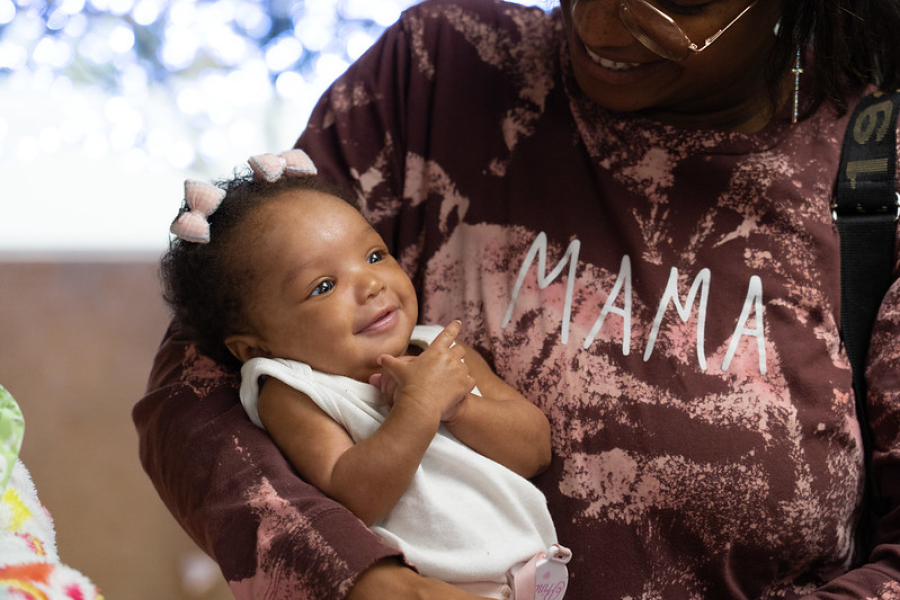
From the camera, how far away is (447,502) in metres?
1.18

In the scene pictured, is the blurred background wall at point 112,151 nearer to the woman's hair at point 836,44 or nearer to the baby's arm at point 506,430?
the woman's hair at point 836,44

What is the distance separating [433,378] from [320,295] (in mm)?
204

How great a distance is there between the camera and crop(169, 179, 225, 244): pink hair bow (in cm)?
126

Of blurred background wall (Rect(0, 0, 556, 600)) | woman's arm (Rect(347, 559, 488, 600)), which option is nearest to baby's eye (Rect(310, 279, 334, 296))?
woman's arm (Rect(347, 559, 488, 600))

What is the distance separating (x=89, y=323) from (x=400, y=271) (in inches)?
77.5

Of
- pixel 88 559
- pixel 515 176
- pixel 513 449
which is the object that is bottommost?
pixel 88 559

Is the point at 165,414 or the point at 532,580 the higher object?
the point at 165,414

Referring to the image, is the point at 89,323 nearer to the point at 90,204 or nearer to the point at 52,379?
the point at 52,379

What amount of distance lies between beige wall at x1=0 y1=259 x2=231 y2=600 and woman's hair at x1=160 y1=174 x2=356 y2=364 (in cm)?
129

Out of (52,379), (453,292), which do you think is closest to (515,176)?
(453,292)

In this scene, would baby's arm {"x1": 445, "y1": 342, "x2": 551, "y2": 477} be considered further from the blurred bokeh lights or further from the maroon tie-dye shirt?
the blurred bokeh lights

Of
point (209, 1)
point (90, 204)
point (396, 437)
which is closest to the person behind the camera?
point (396, 437)

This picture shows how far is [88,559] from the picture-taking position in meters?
2.44

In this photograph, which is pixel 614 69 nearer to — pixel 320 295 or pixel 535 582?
pixel 320 295
